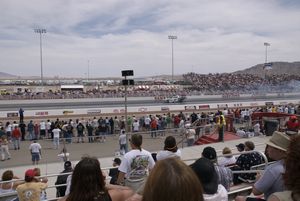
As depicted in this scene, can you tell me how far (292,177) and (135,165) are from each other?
3122 mm

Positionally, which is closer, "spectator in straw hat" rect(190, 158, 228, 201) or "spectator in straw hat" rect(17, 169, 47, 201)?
"spectator in straw hat" rect(190, 158, 228, 201)

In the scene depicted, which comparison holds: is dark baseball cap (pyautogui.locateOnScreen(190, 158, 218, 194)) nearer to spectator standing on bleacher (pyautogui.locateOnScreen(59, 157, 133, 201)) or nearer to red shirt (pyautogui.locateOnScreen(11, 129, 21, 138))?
spectator standing on bleacher (pyautogui.locateOnScreen(59, 157, 133, 201))

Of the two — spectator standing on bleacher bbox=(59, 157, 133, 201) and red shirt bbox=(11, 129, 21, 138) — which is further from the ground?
spectator standing on bleacher bbox=(59, 157, 133, 201)

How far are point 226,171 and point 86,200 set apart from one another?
298 cm

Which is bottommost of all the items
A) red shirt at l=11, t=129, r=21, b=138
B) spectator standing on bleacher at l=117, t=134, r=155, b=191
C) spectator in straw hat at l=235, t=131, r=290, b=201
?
red shirt at l=11, t=129, r=21, b=138

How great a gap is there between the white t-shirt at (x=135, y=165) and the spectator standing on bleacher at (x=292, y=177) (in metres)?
2.99

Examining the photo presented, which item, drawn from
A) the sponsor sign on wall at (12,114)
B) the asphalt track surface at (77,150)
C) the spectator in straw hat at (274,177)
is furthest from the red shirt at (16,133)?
the spectator in straw hat at (274,177)

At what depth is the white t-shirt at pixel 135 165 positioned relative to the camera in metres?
5.35

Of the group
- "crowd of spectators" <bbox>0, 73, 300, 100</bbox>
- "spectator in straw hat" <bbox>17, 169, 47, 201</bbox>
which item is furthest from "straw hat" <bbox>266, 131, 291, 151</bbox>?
"crowd of spectators" <bbox>0, 73, 300, 100</bbox>

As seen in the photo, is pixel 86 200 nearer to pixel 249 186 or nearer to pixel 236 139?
pixel 249 186

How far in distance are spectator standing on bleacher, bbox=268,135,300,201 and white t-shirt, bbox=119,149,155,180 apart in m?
2.99

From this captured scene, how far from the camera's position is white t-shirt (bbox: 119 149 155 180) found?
17.5ft

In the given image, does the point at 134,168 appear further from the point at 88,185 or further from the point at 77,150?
the point at 77,150

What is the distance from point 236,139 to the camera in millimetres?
19234
